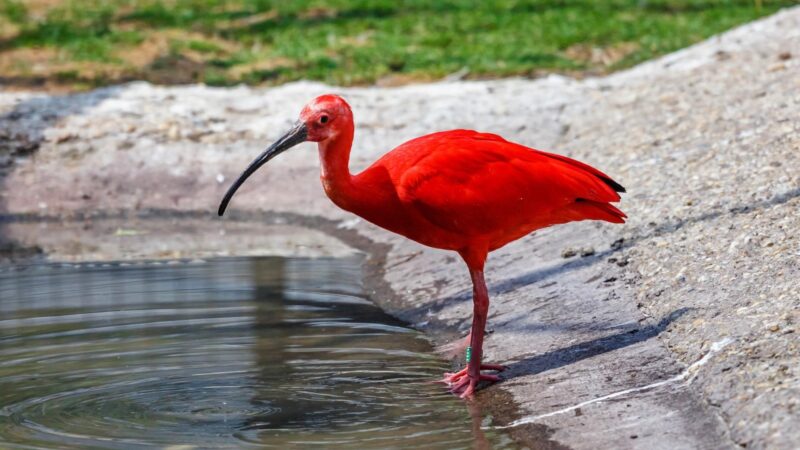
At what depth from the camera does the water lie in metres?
5.00

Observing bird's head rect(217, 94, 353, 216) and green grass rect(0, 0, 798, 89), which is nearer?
bird's head rect(217, 94, 353, 216)

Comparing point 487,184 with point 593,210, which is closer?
point 487,184

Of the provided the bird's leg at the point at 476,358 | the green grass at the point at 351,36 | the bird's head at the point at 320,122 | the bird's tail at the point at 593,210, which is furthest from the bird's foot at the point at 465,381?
the green grass at the point at 351,36

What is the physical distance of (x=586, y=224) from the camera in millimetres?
7152

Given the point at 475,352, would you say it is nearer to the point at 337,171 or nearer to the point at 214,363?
the point at 337,171

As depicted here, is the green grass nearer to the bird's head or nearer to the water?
the water

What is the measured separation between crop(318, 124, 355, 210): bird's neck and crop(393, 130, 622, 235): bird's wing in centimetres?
21

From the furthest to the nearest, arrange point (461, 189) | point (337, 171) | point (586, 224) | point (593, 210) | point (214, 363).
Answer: point (586, 224), point (214, 363), point (593, 210), point (461, 189), point (337, 171)

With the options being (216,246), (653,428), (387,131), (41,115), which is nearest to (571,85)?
(387,131)

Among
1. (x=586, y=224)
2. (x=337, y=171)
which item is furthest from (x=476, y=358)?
(x=586, y=224)

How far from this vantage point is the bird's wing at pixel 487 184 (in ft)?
17.7

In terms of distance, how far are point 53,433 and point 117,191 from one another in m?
5.04

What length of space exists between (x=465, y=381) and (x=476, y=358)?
4.6 inches

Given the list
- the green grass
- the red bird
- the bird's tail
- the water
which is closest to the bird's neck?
the red bird
